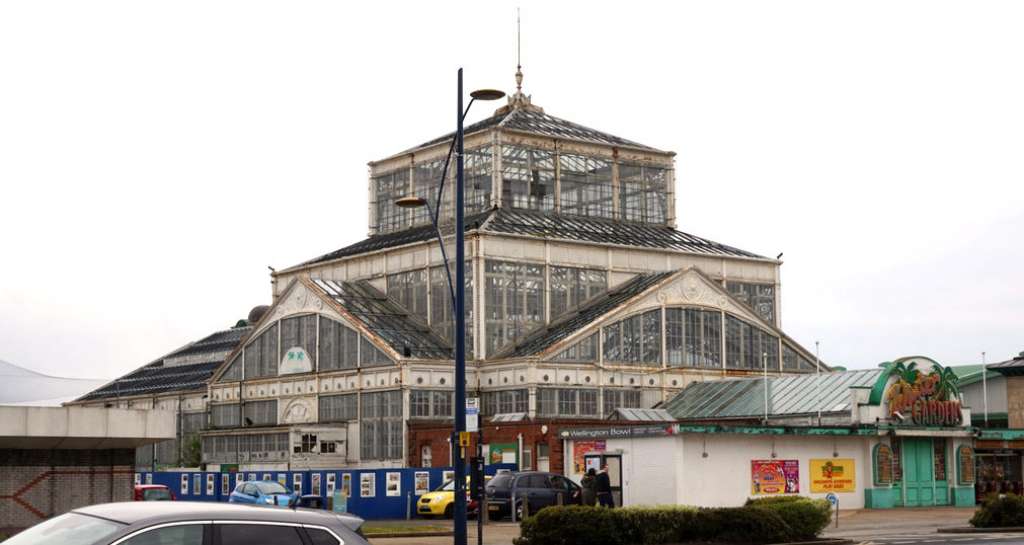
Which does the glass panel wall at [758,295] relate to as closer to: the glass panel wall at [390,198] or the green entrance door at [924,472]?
the glass panel wall at [390,198]

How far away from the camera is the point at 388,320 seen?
229 ft

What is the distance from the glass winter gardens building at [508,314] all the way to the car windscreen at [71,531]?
46.5 meters

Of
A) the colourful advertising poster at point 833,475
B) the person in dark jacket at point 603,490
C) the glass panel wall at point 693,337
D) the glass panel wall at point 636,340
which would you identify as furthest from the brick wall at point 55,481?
the glass panel wall at point 693,337

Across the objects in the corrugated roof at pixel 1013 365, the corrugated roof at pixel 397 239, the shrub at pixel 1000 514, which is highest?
the corrugated roof at pixel 397 239

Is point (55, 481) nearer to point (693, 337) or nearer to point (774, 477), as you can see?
point (774, 477)

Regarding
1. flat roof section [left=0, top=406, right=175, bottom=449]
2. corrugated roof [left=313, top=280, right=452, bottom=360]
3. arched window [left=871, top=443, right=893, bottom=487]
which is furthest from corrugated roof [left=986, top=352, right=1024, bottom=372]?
flat roof section [left=0, top=406, right=175, bottom=449]

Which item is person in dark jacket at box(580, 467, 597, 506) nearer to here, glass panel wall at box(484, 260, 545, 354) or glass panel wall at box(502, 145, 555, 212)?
glass panel wall at box(484, 260, 545, 354)

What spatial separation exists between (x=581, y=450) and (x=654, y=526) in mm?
17368

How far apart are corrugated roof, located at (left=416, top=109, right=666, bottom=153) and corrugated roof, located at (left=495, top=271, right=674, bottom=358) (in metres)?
9.59

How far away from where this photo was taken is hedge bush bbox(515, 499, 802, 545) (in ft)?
103

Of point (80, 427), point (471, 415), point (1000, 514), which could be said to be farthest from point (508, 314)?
point (80, 427)

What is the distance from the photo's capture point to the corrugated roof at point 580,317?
67.1m

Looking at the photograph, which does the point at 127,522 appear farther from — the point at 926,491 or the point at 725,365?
the point at 725,365

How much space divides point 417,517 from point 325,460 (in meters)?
17.3
